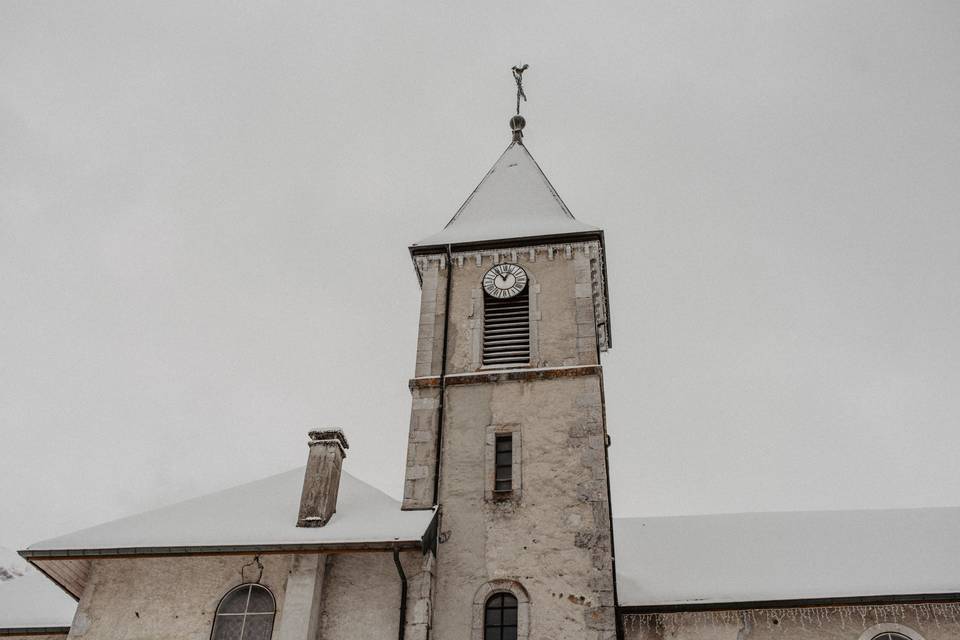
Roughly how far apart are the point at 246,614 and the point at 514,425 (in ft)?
19.9

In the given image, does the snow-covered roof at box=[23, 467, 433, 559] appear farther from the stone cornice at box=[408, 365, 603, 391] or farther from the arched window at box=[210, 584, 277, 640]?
the stone cornice at box=[408, 365, 603, 391]

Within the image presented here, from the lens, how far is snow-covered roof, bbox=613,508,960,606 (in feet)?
53.9

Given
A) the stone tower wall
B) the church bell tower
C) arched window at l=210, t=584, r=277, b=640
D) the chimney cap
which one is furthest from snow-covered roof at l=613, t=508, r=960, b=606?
arched window at l=210, t=584, r=277, b=640

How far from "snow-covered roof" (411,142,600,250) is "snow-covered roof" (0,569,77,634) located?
11.4m

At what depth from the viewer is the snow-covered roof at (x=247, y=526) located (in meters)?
14.5

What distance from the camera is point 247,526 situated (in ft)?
49.6

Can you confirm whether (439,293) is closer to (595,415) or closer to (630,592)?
(595,415)

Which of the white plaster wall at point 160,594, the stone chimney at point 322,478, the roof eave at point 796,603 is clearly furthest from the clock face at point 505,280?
the white plaster wall at point 160,594

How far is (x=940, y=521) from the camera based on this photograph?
769 inches

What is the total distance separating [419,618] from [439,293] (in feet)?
25.8

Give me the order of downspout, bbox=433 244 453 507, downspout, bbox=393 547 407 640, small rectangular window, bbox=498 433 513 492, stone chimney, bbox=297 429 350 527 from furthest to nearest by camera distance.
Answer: downspout, bbox=433 244 453 507, small rectangular window, bbox=498 433 513 492, stone chimney, bbox=297 429 350 527, downspout, bbox=393 547 407 640

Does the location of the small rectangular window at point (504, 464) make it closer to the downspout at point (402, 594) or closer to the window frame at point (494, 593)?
the window frame at point (494, 593)

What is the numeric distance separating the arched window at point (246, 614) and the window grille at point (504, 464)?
4.63m

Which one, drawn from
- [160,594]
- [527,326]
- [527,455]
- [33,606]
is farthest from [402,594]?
[33,606]
